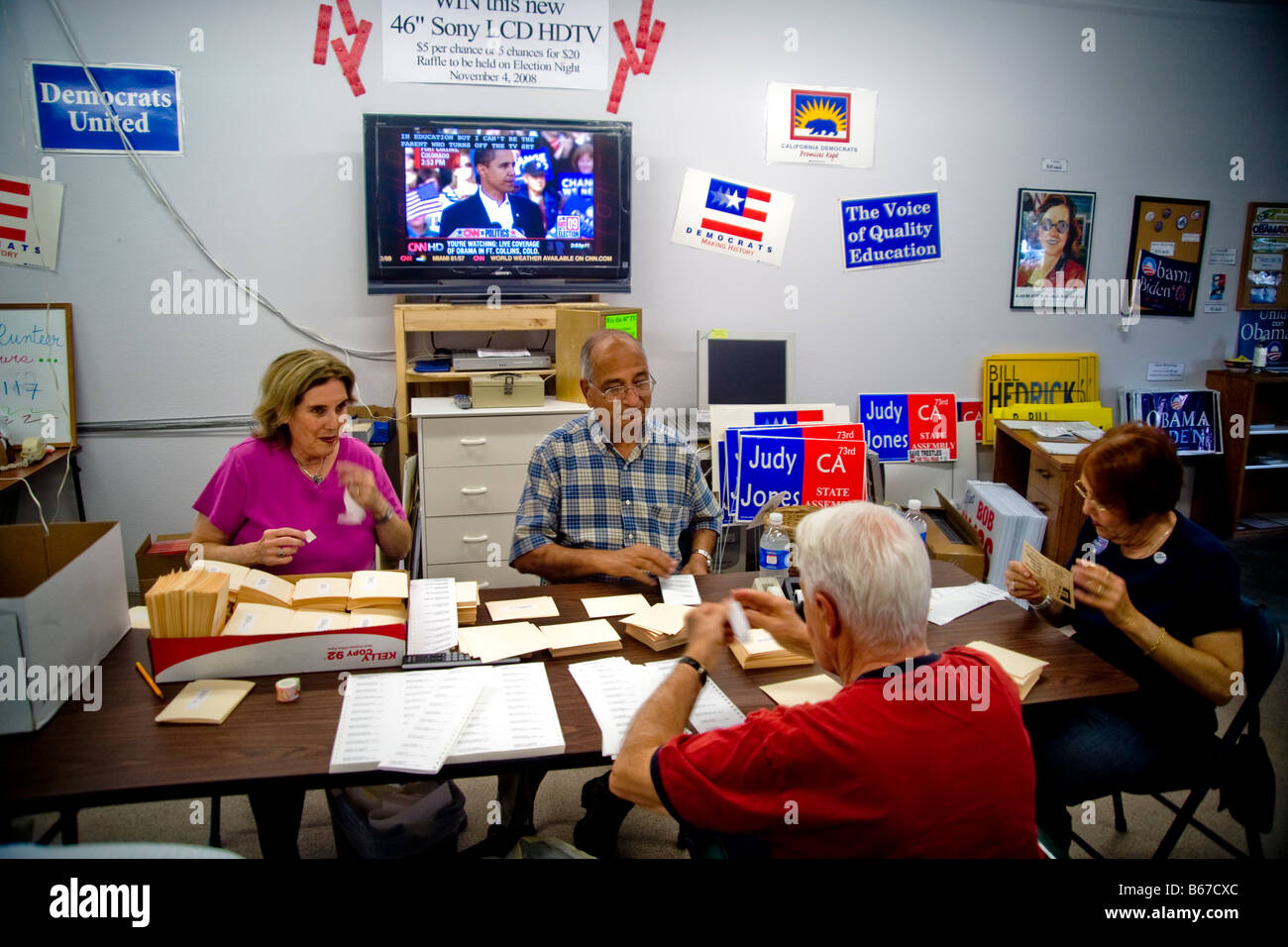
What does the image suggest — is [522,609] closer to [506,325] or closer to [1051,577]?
[1051,577]

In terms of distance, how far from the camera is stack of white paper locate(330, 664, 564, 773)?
1380 millimetres

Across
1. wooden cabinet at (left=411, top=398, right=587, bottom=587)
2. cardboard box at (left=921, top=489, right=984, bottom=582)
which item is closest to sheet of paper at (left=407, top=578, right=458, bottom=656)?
wooden cabinet at (left=411, top=398, right=587, bottom=587)

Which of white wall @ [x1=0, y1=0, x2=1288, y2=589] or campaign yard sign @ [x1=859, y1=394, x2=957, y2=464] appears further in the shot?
campaign yard sign @ [x1=859, y1=394, x2=957, y2=464]

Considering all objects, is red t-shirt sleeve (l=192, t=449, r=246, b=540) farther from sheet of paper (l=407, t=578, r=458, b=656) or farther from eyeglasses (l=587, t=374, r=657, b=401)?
eyeglasses (l=587, t=374, r=657, b=401)

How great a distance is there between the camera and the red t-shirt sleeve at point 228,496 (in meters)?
2.29

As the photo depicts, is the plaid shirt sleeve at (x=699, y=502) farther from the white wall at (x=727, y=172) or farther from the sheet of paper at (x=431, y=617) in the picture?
the white wall at (x=727, y=172)

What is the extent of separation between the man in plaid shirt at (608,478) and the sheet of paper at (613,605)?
0.34m

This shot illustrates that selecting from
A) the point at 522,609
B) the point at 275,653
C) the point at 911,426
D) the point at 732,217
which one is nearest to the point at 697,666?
the point at 522,609

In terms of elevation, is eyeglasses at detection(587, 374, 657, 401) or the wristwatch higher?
eyeglasses at detection(587, 374, 657, 401)

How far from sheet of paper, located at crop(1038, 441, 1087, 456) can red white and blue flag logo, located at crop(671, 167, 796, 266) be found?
172 cm

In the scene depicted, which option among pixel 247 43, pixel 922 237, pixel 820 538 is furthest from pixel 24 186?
pixel 922 237
